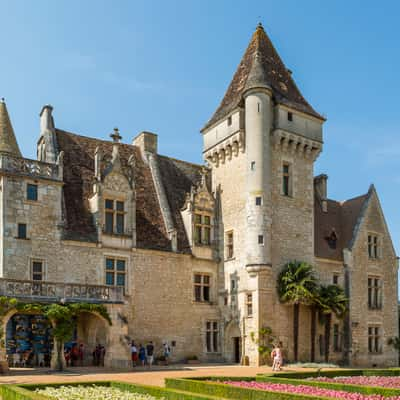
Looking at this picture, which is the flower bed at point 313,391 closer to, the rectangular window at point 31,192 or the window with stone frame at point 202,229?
the rectangular window at point 31,192

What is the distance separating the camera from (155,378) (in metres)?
19.0

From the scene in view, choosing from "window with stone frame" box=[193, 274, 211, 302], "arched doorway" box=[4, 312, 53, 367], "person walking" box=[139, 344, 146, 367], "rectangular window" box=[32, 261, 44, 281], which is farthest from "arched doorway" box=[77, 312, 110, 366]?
"window with stone frame" box=[193, 274, 211, 302]

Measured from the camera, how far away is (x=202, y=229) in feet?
100

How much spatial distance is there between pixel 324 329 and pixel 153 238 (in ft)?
34.3

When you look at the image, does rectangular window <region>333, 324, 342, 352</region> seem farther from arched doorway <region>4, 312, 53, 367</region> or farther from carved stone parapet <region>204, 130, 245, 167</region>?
arched doorway <region>4, 312, 53, 367</region>

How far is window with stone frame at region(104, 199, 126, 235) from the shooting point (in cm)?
2739

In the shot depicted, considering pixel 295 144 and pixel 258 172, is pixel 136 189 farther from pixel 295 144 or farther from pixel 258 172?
pixel 295 144

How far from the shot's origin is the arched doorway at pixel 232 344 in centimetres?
2933

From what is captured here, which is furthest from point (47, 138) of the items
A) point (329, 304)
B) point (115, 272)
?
point (329, 304)

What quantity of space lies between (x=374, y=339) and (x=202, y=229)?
12.2 meters

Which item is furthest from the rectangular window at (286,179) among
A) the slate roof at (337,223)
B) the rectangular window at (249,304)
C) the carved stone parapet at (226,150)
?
the rectangular window at (249,304)

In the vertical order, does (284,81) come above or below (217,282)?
above

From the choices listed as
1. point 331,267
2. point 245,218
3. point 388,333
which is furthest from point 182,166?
point 388,333

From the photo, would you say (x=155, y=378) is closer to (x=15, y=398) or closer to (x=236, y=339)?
(x=15, y=398)
